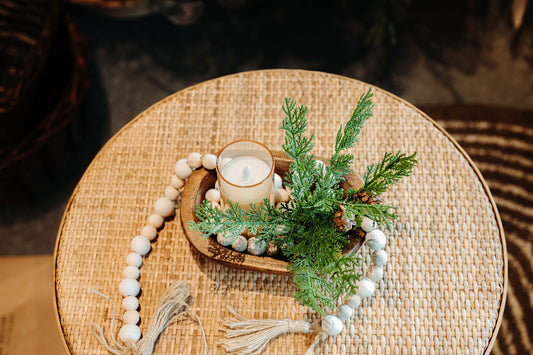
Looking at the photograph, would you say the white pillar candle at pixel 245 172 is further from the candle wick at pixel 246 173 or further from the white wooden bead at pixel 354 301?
the white wooden bead at pixel 354 301

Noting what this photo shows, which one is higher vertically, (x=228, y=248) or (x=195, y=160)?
(x=195, y=160)

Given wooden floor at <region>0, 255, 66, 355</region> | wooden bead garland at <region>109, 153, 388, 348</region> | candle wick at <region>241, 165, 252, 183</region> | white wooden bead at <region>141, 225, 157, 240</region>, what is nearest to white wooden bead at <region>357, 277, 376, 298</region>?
wooden bead garland at <region>109, 153, 388, 348</region>

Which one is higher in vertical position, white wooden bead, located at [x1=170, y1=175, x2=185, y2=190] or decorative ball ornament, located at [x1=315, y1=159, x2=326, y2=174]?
white wooden bead, located at [x1=170, y1=175, x2=185, y2=190]

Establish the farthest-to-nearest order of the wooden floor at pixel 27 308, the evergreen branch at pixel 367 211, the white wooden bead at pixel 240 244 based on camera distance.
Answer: the wooden floor at pixel 27 308 → the white wooden bead at pixel 240 244 → the evergreen branch at pixel 367 211

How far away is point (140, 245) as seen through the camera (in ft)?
2.26

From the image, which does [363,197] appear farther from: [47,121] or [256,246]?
[47,121]

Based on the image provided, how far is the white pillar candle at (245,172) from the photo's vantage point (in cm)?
58

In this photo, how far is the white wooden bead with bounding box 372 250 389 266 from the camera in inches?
26.4

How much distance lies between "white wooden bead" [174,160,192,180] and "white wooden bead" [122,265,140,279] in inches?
6.7

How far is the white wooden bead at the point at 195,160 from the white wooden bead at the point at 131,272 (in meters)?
0.19

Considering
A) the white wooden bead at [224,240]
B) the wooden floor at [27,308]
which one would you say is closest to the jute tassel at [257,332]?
the white wooden bead at [224,240]

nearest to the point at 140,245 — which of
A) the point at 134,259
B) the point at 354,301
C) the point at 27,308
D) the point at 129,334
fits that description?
the point at 134,259

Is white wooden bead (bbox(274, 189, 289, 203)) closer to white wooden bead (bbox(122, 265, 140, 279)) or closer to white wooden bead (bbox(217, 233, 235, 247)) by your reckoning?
white wooden bead (bbox(217, 233, 235, 247))

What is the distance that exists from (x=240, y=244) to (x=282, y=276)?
10 centimetres
